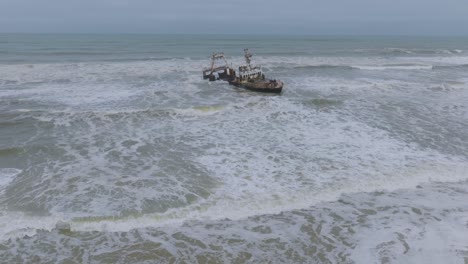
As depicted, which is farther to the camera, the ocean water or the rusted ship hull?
the rusted ship hull

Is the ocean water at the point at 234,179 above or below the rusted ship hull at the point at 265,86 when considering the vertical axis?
below

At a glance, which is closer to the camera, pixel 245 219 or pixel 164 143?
pixel 245 219

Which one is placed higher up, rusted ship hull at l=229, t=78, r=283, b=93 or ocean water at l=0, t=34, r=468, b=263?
rusted ship hull at l=229, t=78, r=283, b=93

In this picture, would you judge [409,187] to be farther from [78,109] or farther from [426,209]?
[78,109]

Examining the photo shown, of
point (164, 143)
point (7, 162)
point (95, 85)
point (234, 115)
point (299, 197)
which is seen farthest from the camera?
point (95, 85)

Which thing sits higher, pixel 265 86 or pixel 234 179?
pixel 265 86

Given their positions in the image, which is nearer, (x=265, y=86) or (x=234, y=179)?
(x=234, y=179)

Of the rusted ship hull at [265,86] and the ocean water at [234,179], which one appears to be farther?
the rusted ship hull at [265,86]

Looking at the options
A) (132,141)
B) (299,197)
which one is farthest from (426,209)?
(132,141)
